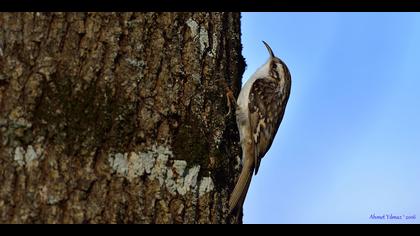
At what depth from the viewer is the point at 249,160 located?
113 inches

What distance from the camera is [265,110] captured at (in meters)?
3.38

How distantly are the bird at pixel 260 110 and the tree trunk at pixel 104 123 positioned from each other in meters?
0.60

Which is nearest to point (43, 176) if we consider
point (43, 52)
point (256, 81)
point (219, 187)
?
point (43, 52)

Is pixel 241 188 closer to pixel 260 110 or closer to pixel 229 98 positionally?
pixel 229 98

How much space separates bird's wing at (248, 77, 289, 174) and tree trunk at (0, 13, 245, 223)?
1.08m

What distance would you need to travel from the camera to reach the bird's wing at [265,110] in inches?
126

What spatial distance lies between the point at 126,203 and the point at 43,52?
0.51 meters

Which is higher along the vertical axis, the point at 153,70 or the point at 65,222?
the point at 153,70

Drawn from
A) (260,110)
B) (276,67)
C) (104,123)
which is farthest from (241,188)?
(276,67)

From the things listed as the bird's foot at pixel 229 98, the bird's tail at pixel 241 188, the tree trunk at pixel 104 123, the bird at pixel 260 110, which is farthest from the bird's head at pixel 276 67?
the tree trunk at pixel 104 123

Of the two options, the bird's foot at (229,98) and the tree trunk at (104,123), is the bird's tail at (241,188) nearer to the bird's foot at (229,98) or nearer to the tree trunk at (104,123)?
the tree trunk at (104,123)

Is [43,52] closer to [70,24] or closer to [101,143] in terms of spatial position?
[70,24]

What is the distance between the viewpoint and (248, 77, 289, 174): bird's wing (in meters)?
3.19

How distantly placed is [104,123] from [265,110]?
167cm
